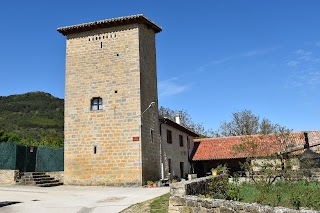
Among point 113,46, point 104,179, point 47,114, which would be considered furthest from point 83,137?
point 47,114

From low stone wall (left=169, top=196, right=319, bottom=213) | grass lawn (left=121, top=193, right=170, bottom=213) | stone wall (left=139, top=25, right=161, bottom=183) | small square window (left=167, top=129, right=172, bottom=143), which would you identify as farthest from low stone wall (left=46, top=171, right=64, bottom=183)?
low stone wall (left=169, top=196, right=319, bottom=213)

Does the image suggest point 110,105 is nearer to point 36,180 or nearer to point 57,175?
point 57,175

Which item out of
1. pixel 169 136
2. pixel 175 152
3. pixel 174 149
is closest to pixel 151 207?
pixel 169 136

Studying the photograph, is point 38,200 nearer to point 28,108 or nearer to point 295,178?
point 295,178

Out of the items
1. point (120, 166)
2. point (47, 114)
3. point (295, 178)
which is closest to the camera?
point (295, 178)

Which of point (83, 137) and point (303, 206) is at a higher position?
point (83, 137)

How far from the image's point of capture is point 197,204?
707 cm

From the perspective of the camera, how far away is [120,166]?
56.0 ft

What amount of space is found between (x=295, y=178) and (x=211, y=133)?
32687 millimetres

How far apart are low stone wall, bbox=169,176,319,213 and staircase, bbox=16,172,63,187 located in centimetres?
1086

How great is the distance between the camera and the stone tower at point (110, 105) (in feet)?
56.4

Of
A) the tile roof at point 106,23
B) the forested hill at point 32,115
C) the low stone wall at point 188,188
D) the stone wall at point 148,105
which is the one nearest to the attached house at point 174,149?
the stone wall at point 148,105

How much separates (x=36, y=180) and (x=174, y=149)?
1009cm

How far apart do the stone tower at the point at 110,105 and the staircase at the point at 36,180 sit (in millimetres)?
997
